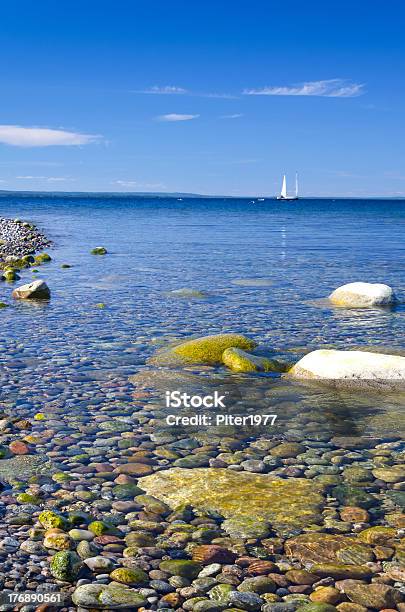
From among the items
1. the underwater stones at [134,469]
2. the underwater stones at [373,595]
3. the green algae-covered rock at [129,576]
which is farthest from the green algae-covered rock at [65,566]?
the underwater stones at [373,595]

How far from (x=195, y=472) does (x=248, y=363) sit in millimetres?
4617

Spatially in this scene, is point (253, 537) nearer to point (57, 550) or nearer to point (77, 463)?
point (57, 550)

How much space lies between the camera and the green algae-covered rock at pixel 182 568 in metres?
5.40

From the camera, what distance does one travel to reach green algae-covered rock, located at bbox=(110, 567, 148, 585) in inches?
207

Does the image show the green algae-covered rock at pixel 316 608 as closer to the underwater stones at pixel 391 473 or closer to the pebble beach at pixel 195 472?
the pebble beach at pixel 195 472

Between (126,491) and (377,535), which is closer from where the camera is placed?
(377,535)

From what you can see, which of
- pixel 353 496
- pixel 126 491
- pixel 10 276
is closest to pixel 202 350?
pixel 126 491

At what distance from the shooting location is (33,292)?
2000cm

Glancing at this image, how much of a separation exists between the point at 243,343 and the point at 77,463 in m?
6.08

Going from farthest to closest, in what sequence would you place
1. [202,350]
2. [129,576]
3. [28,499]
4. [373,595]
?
[202,350], [28,499], [129,576], [373,595]

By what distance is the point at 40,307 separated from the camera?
18.6 metres

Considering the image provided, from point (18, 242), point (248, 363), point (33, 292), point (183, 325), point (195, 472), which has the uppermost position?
point (18, 242)

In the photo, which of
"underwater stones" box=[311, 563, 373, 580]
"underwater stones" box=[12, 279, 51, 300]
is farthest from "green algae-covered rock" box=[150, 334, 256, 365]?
"underwater stones" box=[12, 279, 51, 300]

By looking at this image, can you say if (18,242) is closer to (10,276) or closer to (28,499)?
(10,276)
